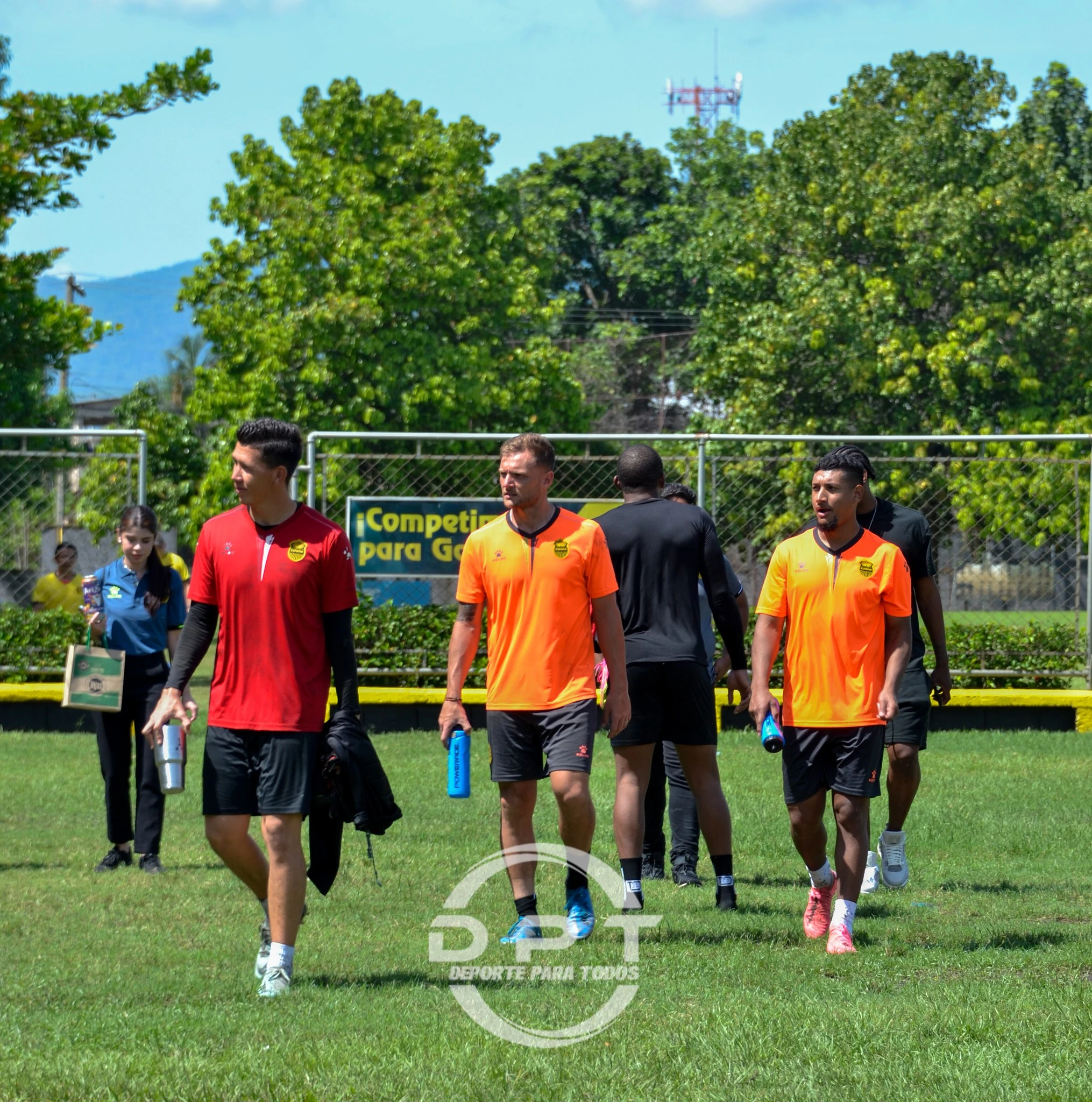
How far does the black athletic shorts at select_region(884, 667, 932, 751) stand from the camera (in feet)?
24.7

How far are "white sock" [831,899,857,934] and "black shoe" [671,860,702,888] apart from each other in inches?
67.7

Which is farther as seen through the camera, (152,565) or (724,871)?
(152,565)

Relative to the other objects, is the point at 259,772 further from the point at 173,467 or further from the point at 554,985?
the point at 173,467

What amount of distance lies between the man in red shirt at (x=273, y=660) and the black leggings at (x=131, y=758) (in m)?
3.09

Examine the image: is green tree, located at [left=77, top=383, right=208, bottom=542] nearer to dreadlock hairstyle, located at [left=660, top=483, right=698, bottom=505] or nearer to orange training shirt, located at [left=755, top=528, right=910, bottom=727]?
dreadlock hairstyle, located at [left=660, top=483, right=698, bottom=505]

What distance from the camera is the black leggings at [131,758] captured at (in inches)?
330

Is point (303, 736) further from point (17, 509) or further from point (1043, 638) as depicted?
point (17, 509)

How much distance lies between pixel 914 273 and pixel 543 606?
89.5ft

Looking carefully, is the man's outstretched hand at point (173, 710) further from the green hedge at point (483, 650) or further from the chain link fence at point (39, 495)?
the chain link fence at point (39, 495)

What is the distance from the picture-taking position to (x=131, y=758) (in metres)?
8.64

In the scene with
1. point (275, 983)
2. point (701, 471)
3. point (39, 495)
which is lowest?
point (275, 983)

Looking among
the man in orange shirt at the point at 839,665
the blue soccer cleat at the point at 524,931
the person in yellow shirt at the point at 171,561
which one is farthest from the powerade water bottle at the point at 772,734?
the person in yellow shirt at the point at 171,561

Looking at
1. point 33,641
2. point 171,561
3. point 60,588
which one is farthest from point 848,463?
point 60,588

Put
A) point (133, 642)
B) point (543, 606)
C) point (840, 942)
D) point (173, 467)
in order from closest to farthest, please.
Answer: point (840, 942) → point (543, 606) → point (133, 642) → point (173, 467)
